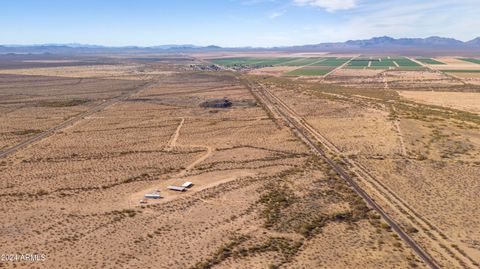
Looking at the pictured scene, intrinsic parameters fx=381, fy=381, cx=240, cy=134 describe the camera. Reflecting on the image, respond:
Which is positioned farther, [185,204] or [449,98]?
[449,98]

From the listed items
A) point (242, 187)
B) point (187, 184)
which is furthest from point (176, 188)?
point (242, 187)

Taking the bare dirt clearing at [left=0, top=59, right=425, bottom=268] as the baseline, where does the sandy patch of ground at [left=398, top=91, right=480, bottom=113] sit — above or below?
above

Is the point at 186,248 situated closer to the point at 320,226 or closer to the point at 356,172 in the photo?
the point at 320,226

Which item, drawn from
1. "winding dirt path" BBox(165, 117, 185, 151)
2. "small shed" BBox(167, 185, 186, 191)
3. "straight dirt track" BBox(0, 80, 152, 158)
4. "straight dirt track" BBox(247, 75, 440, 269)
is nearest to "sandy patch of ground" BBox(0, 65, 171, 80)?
"straight dirt track" BBox(0, 80, 152, 158)

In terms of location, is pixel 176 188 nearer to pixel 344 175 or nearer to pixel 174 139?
pixel 344 175

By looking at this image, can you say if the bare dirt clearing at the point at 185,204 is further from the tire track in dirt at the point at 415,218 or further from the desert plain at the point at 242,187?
the tire track in dirt at the point at 415,218

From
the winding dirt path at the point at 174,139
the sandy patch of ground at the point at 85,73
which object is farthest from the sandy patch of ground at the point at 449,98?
the sandy patch of ground at the point at 85,73

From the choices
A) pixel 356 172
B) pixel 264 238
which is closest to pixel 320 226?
pixel 264 238

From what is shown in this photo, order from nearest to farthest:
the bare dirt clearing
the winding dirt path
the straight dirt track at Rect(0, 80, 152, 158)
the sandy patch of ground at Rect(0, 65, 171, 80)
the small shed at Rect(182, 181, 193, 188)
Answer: the bare dirt clearing < the small shed at Rect(182, 181, 193, 188) < the straight dirt track at Rect(0, 80, 152, 158) < the winding dirt path < the sandy patch of ground at Rect(0, 65, 171, 80)

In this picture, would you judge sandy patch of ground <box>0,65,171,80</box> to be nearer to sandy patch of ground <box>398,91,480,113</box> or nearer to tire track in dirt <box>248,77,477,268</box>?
sandy patch of ground <box>398,91,480,113</box>
